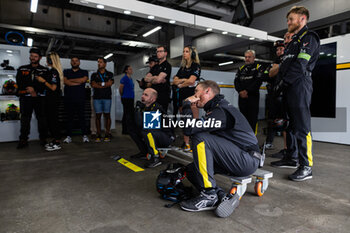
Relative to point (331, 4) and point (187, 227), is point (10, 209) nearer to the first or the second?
point (187, 227)

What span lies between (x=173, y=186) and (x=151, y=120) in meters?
1.23

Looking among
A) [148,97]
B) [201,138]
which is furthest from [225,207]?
[148,97]

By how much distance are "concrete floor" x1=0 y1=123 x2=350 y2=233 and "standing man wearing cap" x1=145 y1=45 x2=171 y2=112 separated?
1149 mm

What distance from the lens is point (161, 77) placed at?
350 cm

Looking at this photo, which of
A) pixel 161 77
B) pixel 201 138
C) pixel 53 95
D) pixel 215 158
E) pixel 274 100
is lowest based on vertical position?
pixel 215 158

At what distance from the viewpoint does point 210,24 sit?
5.24 metres

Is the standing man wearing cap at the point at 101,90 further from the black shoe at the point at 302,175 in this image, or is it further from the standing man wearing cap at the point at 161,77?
the black shoe at the point at 302,175

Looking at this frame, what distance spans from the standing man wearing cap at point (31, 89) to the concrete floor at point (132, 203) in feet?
4.26

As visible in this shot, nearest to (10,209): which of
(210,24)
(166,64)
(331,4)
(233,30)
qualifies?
(166,64)

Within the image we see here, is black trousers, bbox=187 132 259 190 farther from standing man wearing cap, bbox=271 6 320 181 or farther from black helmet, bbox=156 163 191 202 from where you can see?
standing man wearing cap, bbox=271 6 320 181

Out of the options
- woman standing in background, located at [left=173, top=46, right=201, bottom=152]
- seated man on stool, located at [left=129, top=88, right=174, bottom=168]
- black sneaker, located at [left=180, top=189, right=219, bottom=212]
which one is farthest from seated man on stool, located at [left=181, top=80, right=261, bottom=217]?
woman standing in background, located at [left=173, top=46, right=201, bottom=152]

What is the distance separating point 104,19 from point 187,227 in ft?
32.8

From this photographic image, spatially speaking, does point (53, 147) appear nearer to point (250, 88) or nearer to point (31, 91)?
point (31, 91)

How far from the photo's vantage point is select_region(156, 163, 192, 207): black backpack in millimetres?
1840
